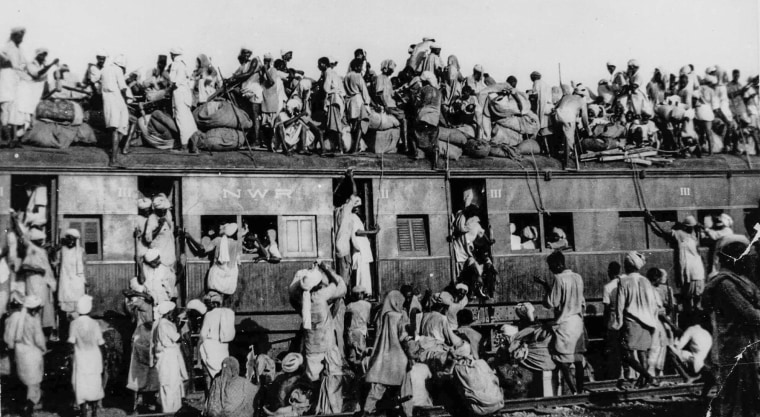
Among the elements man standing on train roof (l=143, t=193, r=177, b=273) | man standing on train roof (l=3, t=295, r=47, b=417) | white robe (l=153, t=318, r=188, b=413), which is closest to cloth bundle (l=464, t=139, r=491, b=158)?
man standing on train roof (l=143, t=193, r=177, b=273)

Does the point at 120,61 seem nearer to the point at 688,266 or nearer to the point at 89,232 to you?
the point at 89,232

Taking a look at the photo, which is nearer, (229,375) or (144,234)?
(229,375)

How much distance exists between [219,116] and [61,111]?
8.31ft

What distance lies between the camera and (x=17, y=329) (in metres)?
10.2

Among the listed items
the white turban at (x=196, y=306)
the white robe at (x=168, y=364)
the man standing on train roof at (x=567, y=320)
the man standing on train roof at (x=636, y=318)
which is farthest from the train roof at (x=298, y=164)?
the man standing on train roof at (x=636, y=318)

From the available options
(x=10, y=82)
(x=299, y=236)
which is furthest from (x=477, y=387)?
(x=10, y=82)

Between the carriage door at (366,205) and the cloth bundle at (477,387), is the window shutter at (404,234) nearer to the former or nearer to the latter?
the carriage door at (366,205)

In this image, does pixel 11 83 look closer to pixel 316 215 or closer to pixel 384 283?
pixel 316 215

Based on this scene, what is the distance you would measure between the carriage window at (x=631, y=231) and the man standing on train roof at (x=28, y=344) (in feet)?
34.5

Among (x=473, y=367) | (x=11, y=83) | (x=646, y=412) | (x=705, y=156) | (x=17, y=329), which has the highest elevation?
(x=11, y=83)

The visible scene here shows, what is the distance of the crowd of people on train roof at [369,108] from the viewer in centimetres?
1272

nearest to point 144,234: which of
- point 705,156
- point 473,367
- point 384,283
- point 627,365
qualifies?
point 384,283

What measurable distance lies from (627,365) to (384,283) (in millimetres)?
4315

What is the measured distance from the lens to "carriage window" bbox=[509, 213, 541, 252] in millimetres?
15344
